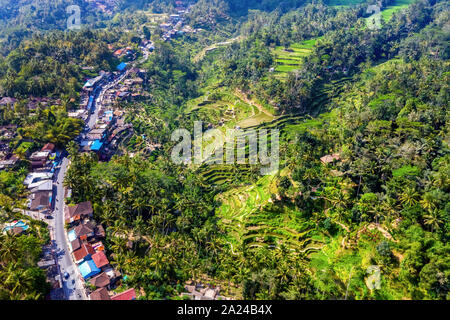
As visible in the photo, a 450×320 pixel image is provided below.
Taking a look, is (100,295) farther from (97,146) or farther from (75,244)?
(97,146)

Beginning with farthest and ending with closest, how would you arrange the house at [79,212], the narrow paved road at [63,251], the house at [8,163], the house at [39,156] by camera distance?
the house at [39,156] → the house at [8,163] → the house at [79,212] → the narrow paved road at [63,251]

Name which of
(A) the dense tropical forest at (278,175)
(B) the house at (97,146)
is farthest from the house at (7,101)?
(B) the house at (97,146)

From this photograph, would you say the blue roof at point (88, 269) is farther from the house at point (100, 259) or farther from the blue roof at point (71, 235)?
the blue roof at point (71, 235)

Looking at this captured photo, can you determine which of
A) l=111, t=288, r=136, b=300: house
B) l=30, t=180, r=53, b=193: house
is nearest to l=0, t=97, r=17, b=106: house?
l=30, t=180, r=53, b=193: house

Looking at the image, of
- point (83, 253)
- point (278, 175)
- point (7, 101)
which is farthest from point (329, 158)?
point (7, 101)

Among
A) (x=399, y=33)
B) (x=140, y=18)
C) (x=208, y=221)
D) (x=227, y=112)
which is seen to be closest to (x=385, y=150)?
(x=208, y=221)
